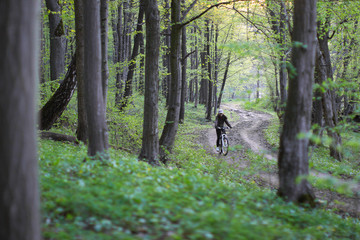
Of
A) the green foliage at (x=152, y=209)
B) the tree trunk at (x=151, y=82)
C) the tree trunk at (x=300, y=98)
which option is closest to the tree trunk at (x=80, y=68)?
the tree trunk at (x=151, y=82)

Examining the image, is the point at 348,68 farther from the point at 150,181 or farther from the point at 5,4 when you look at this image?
the point at 5,4

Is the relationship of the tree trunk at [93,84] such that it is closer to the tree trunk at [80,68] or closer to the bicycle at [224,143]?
the tree trunk at [80,68]

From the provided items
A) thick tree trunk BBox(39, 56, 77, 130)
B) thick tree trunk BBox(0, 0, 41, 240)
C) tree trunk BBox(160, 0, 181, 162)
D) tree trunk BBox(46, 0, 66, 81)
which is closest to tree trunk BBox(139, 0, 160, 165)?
tree trunk BBox(160, 0, 181, 162)

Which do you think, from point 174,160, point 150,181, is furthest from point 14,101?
point 174,160

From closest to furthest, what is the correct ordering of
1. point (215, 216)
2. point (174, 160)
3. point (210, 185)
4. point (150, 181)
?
point (215, 216), point (150, 181), point (210, 185), point (174, 160)

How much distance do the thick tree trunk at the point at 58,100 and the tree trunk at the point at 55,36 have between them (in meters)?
3.36

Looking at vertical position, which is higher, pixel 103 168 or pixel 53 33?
pixel 53 33

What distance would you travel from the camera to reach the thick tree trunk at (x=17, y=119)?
2535mm

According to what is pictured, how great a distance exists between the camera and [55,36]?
14547 millimetres

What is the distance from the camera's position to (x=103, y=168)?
569cm

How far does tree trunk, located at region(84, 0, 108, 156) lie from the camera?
6602 mm

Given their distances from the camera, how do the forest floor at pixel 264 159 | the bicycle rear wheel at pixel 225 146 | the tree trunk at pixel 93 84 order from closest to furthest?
1. the tree trunk at pixel 93 84
2. the forest floor at pixel 264 159
3. the bicycle rear wheel at pixel 225 146

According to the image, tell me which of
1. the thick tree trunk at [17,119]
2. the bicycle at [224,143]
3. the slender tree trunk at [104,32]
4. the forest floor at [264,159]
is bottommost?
the forest floor at [264,159]

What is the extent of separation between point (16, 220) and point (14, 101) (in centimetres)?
110
